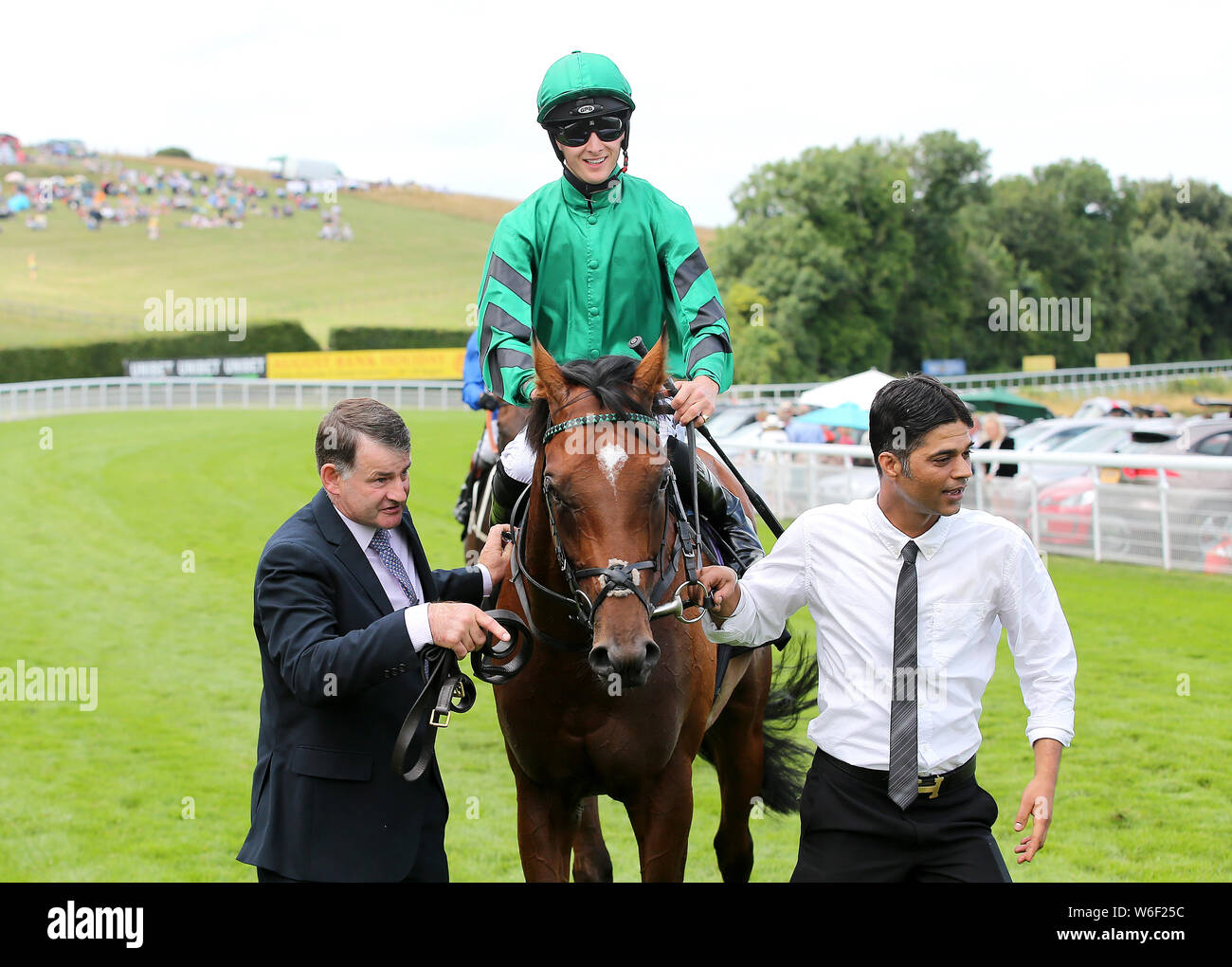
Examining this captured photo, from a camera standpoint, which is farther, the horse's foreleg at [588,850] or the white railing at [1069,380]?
the white railing at [1069,380]

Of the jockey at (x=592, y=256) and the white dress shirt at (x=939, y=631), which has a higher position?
the jockey at (x=592, y=256)

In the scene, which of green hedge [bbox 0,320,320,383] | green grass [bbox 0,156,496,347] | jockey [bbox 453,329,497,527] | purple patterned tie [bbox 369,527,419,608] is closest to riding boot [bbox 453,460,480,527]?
jockey [bbox 453,329,497,527]

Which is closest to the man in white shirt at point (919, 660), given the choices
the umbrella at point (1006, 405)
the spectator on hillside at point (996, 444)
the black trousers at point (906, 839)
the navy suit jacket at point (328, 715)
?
the black trousers at point (906, 839)

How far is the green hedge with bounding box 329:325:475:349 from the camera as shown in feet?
149

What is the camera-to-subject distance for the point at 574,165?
3729 mm

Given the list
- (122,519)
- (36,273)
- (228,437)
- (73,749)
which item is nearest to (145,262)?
(36,273)

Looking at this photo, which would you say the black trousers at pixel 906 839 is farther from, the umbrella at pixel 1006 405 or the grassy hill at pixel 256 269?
the grassy hill at pixel 256 269

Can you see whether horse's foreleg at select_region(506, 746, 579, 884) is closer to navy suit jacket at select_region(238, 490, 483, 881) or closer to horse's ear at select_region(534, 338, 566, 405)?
navy suit jacket at select_region(238, 490, 483, 881)

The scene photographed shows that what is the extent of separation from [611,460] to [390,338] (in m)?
44.5

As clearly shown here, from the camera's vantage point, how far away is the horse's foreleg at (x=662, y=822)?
342 cm

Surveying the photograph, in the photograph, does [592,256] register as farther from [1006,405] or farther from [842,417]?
[1006,405]

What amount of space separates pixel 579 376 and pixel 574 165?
3.17ft
